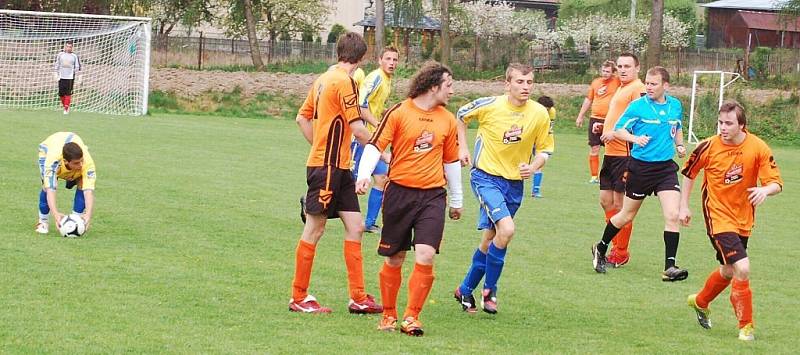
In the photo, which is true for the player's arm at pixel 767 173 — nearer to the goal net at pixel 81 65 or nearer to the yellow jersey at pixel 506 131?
the yellow jersey at pixel 506 131

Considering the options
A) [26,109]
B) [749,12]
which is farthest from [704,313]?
[749,12]

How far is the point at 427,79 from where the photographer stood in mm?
7578

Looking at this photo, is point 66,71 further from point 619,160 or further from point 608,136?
point 608,136

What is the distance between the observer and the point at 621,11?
67.9m

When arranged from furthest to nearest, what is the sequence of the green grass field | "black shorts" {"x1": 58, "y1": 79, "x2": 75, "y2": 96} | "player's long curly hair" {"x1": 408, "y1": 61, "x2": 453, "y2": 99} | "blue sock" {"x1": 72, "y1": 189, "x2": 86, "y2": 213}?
"black shorts" {"x1": 58, "y1": 79, "x2": 75, "y2": 96}
"blue sock" {"x1": 72, "y1": 189, "x2": 86, "y2": 213}
"player's long curly hair" {"x1": 408, "y1": 61, "x2": 453, "y2": 99}
the green grass field

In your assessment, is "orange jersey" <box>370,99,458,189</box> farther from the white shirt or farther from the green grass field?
the white shirt

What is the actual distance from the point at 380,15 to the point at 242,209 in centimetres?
2934

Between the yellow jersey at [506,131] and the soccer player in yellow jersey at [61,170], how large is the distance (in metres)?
3.85

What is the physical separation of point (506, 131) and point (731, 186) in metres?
1.67

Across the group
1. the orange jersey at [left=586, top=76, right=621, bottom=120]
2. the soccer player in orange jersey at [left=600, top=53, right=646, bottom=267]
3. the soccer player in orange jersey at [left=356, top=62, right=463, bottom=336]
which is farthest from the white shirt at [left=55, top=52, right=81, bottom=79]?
the soccer player in orange jersey at [left=356, top=62, right=463, bottom=336]

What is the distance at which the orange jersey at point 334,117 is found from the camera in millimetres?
8008

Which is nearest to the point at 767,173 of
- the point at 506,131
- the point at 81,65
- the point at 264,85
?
the point at 506,131

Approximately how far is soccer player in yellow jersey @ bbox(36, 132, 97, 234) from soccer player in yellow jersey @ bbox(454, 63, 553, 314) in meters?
3.85

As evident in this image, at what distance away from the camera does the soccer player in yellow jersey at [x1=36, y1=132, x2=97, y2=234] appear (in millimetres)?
10492
